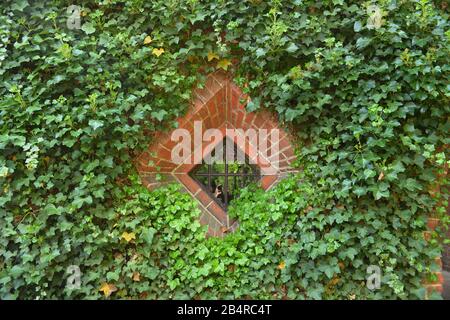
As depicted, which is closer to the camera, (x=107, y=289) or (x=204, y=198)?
(x=107, y=289)

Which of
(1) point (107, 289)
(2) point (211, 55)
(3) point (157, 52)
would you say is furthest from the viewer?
(2) point (211, 55)

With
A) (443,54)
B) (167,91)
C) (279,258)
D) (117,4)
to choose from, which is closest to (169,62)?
(167,91)

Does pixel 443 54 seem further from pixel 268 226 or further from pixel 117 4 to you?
pixel 117 4

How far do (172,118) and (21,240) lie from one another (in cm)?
151

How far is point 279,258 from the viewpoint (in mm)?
2961

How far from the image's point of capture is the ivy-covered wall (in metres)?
2.80

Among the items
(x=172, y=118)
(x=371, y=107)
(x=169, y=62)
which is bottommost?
(x=371, y=107)

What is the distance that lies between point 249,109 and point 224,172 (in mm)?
678

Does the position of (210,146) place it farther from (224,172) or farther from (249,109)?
(249,109)

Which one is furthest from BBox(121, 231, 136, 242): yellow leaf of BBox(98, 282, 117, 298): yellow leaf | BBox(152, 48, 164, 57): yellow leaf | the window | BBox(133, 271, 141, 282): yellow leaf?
BBox(152, 48, 164, 57): yellow leaf

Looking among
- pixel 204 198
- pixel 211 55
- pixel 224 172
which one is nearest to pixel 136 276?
pixel 204 198

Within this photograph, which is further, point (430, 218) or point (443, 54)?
point (430, 218)

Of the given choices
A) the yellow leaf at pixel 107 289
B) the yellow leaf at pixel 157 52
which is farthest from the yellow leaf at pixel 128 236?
the yellow leaf at pixel 157 52

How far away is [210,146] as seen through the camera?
341 cm
